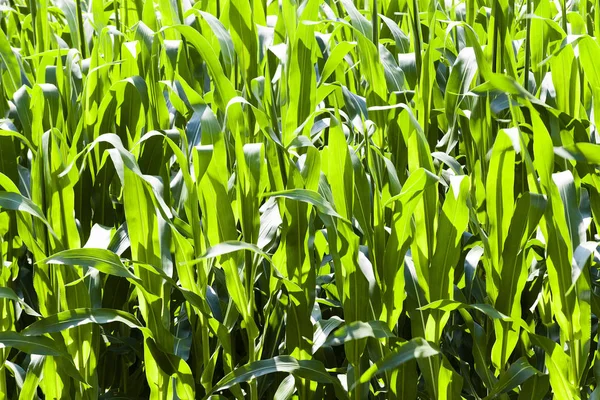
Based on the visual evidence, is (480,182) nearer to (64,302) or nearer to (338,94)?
(338,94)

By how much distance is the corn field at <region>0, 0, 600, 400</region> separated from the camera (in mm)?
961

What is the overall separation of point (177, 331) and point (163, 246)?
0.54 ft

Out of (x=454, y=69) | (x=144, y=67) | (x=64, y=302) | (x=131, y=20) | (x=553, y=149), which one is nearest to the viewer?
(x=553, y=149)

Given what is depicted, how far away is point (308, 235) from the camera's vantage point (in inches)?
40.0

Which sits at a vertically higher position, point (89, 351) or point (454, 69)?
point (454, 69)

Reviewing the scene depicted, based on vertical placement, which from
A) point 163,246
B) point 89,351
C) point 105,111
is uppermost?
point 105,111

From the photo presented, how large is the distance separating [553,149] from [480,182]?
19cm

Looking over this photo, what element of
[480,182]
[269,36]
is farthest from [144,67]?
[480,182]

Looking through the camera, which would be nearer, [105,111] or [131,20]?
[105,111]

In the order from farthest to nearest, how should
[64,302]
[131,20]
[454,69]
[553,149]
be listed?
1. [131,20]
2. [454,69]
3. [64,302]
4. [553,149]

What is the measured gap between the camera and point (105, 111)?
125 centimetres

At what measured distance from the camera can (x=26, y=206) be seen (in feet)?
3.19

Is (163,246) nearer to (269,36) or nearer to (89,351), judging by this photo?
(89,351)

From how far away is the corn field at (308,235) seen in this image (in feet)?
3.15
